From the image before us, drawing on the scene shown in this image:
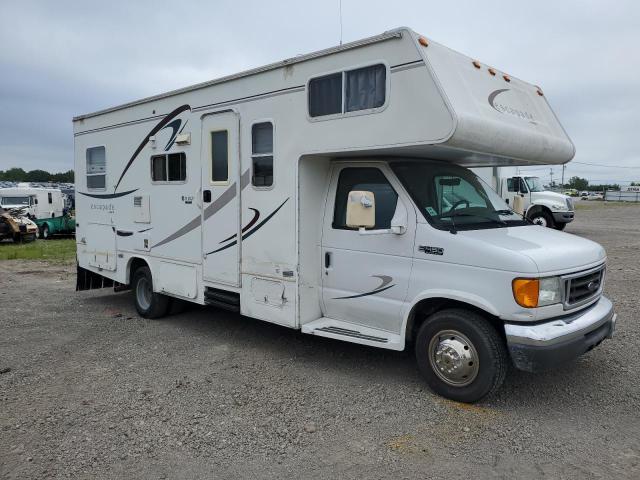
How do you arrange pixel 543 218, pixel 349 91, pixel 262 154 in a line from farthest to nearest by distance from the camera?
1. pixel 543 218
2. pixel 262 154
3. pixel 349 91

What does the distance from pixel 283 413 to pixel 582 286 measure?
9.18 feet

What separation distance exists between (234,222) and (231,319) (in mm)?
1980

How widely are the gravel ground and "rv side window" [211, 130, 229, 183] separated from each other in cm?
203

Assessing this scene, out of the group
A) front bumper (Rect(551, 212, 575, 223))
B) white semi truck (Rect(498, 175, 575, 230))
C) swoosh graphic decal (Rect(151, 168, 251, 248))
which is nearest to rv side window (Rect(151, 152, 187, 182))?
swoosh graphic decal (Rect(151, 168, 251, 248))

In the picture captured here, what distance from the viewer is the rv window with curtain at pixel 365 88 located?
15.3 ft

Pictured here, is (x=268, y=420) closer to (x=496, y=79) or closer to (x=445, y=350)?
(x=445, y=350)

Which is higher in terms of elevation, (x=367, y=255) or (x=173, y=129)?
(x=173, y=129)

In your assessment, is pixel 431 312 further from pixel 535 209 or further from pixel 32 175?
pixel 32 175

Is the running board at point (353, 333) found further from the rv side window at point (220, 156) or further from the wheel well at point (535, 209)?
the wheel well at point (535, 209)

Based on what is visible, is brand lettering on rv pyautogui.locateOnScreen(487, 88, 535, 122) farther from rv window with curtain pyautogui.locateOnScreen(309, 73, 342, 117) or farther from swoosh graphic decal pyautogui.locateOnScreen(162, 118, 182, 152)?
swoosh graphic decal pyautogui.locateOnScreen(162, 118, 182, 152)

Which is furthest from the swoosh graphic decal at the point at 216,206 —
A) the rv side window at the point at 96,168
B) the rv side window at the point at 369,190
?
the rv side window at the point at 96,168

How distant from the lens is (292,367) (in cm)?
551

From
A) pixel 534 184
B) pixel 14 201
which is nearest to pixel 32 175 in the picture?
pixel 14 201

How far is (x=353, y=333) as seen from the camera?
5.11 metres
